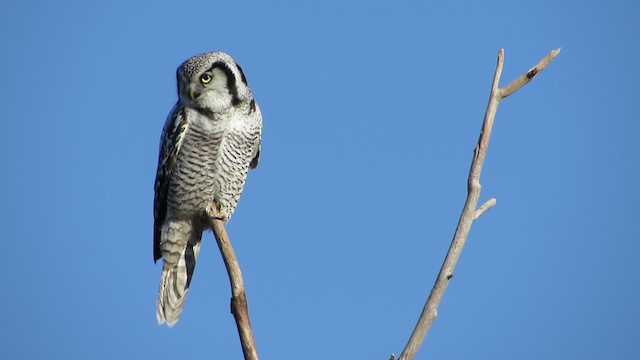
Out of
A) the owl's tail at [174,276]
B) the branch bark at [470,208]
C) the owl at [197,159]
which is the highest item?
the owl at [197,159]

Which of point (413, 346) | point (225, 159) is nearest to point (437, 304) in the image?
point (413, 346)

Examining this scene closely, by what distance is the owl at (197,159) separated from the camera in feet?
20.4

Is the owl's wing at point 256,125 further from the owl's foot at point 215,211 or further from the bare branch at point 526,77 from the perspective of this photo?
the bare branch at point 526,77

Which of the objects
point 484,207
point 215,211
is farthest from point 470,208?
point 215,211

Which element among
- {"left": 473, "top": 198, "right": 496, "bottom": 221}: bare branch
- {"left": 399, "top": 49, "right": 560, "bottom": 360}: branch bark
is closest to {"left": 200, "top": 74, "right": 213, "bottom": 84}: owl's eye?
{"left": 399, "top": 49, "right": 560, "bottom": 360}: branch bark

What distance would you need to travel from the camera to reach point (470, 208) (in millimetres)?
3811

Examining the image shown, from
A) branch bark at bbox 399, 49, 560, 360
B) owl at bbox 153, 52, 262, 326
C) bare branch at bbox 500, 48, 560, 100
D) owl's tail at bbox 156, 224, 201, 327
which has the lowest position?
branch bark at bbox 399, 49, 560, 360

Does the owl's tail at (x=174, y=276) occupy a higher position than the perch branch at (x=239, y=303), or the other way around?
the owl's tail at (x=174, y=276)

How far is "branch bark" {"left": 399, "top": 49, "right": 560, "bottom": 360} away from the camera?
3.63 metres

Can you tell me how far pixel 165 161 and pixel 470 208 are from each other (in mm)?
3273

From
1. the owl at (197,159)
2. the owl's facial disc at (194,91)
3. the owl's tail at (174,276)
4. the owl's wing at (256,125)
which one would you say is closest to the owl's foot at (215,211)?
the owl at (197,159)

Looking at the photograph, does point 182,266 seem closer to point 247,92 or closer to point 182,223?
point 182,223

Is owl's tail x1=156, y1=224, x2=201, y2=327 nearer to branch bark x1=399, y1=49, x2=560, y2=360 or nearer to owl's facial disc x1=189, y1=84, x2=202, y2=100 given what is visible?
owl's facial disc x1=189, y1=84, x2=202, y2=100

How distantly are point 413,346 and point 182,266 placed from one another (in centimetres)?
356
